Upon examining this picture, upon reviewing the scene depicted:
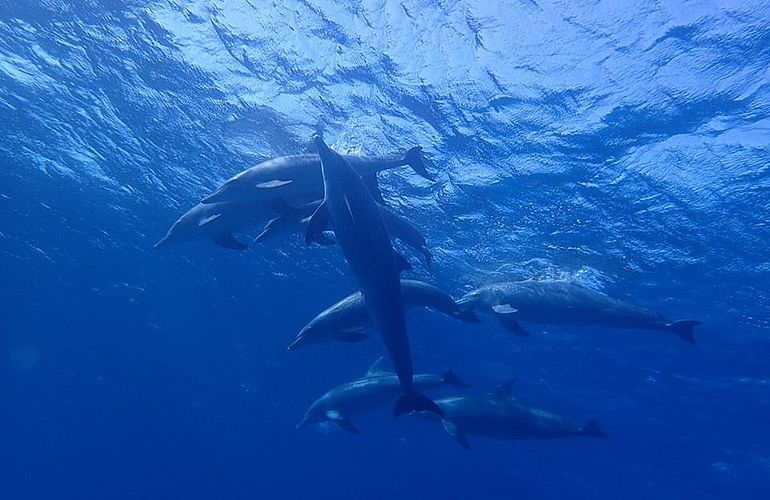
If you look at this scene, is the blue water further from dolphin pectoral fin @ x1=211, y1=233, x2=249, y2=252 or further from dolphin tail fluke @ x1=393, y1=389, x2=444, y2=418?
dolphin tail fluke @ x1=393, y1=389, x2=444, y2=418

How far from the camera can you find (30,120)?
17.4 metres

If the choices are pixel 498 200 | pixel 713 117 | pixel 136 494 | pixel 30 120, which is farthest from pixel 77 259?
pixel 136 494

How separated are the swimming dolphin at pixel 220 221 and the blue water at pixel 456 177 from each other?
14.7ft

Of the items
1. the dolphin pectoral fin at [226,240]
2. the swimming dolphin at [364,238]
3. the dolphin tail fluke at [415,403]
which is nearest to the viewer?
the swimming dolphin at [364,238]

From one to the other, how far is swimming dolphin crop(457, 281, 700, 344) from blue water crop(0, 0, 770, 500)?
378 cm

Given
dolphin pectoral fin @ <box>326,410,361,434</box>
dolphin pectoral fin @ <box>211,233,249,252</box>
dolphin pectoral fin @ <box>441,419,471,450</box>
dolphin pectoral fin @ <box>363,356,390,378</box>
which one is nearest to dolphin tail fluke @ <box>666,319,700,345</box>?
dolphin pectoral fin @ <box>441,419,471,450</box>

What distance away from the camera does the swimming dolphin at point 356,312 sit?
796 cm

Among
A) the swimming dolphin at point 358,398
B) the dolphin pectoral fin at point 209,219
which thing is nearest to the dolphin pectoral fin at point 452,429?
the swimming dolphin at point 358,398

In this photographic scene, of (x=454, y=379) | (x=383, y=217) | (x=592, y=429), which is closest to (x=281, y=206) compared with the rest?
(x=383, y=217)

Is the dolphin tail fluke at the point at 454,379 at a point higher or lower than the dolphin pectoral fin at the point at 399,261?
higher

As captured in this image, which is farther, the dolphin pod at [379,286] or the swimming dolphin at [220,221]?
the swimming dolphin at [220,221]

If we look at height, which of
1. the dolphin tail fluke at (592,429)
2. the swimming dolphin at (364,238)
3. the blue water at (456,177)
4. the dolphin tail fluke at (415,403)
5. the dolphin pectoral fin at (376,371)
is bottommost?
the dolphin tail fluke at (415,403)

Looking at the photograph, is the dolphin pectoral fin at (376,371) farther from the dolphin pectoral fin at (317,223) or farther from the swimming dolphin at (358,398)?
the dolphin pectoral fin at (317,223)

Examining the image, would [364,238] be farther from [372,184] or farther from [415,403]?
[415,403]
